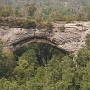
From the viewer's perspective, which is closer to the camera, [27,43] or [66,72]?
[66,72]

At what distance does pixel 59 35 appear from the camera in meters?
40.7

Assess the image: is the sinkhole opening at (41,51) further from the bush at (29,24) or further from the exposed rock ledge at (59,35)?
the bush at (29,24)

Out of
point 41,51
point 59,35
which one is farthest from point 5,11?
point 41,51

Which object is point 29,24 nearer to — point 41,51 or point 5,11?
point 5,11

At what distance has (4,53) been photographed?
3669cm

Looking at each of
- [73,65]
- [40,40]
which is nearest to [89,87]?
[73,65]

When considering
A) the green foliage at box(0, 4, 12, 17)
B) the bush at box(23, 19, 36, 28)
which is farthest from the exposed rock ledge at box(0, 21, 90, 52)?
the green foliage at box(0, 4, 12, 17)

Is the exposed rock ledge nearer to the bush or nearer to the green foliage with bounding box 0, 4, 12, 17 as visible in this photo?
the bush

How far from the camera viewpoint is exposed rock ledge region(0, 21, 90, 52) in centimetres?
4025

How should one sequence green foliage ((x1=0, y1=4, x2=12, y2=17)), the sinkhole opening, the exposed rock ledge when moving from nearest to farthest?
the exposed rock ledge → green foliage ((x1=0, y1=4, x2=12, y2=17)) → the sinkhole opening

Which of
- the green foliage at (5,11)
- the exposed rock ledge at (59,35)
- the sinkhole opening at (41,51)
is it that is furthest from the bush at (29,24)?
the sinkhole opening at (41,51)

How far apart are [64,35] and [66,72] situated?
10145mm

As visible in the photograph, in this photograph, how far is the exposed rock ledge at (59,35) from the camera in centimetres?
4025

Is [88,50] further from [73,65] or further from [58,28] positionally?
[58,28]
